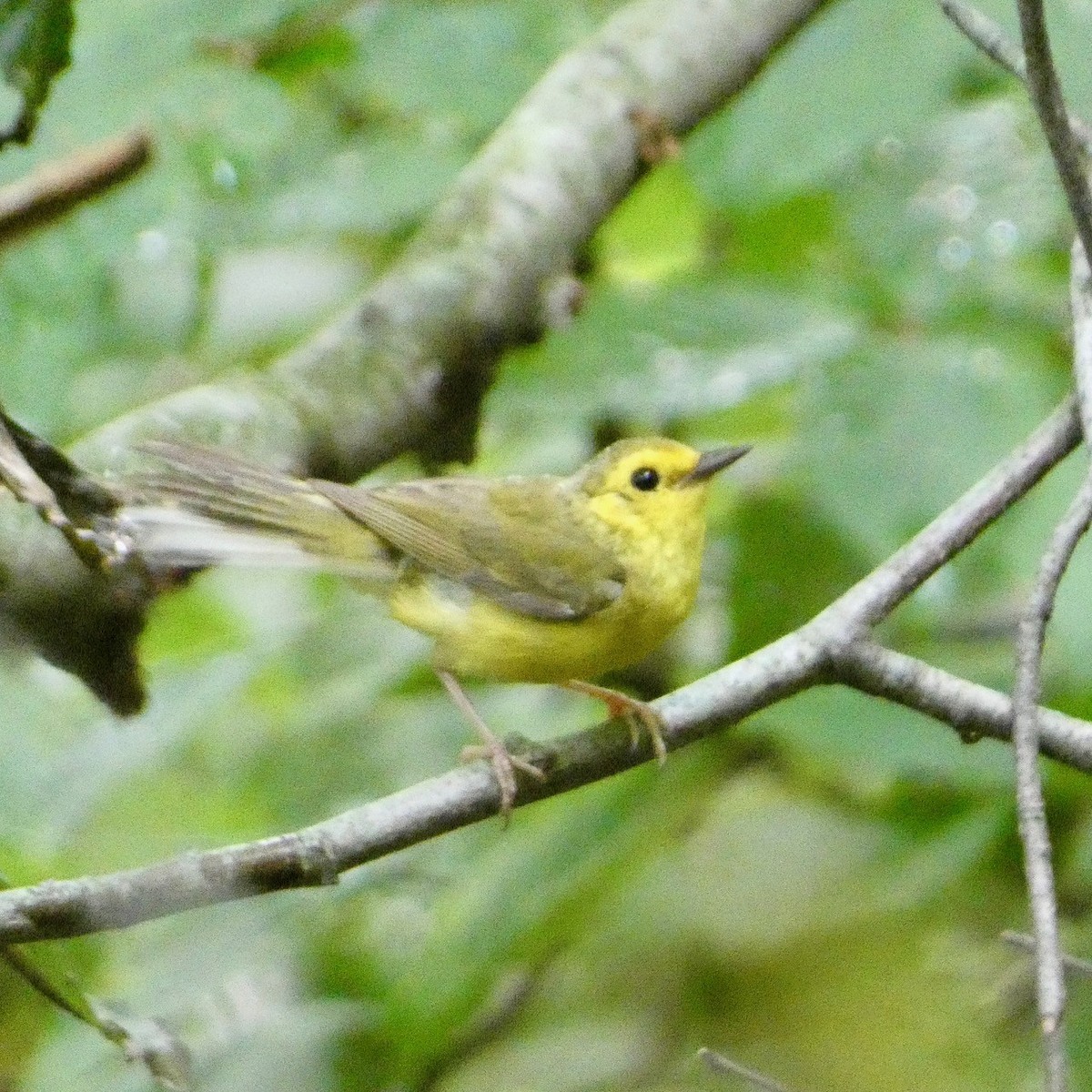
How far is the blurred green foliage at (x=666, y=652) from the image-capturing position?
123 inches

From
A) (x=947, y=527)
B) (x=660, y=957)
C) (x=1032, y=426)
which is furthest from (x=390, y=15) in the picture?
(x=660, y=957)

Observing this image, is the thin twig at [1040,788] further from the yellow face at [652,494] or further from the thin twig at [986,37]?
the yellow face at [652,494]

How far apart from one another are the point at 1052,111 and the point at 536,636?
4.71 ft

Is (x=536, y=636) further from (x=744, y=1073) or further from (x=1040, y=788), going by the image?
(x=744, y=1073)

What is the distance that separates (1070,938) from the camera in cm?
341

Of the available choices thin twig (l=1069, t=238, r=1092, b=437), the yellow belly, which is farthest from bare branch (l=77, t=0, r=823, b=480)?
thin twig (l=1069, t=238, r=1092, b=437)

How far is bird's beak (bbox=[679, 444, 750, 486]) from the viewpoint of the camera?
10.6ft

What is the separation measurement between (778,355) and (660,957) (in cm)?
125

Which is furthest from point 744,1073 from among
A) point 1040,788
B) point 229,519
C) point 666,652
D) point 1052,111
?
point 666,652

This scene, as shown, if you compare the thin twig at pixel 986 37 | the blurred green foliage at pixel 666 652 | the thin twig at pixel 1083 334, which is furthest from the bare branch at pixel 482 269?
the thin twig at pixel 986 37

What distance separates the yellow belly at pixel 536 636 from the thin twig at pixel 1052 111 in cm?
124

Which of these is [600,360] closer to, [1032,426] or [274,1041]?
[1032,426]

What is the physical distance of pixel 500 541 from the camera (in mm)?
3373

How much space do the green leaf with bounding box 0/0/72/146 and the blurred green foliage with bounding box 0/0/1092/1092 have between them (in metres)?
0.79
